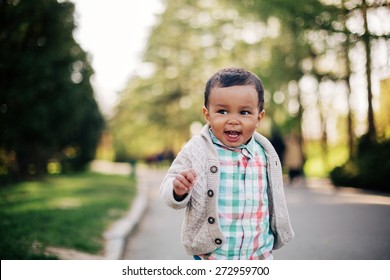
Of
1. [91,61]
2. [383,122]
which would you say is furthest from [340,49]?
[91,61]

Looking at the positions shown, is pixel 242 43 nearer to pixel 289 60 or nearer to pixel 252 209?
pixel 289 60

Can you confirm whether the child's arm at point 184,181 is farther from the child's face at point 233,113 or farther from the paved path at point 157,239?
the paved path at point 157,239

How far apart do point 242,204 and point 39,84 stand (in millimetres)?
7385

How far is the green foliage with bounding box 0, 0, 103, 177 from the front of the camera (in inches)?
214

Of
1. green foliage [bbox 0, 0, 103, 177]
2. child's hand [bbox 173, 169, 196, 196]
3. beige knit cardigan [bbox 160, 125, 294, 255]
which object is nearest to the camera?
child's hand [bbox 173, 169, 196, 196]

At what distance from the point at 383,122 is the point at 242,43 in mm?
5693

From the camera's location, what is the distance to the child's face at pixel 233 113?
2025 millimetres

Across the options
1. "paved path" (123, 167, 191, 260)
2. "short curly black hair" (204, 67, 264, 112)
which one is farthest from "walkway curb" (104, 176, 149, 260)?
"short curly black hair" (204, 67, 264, 112)

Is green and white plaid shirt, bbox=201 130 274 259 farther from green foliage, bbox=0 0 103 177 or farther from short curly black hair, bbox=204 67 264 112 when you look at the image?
green foliage, bbox=0 0 103 177

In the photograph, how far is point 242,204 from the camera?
206cm

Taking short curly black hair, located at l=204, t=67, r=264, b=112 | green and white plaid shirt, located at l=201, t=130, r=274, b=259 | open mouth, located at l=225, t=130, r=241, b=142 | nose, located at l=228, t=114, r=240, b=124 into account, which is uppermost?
short curly black hair, located at l=204, t=67, r=264, b=112

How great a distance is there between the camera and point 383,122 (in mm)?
10484

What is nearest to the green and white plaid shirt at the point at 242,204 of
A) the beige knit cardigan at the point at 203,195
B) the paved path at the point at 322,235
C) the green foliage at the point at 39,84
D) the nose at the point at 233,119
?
the beige knit cardigan at the point at 203,195

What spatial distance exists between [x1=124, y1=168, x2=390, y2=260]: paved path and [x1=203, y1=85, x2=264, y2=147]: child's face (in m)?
2.76
